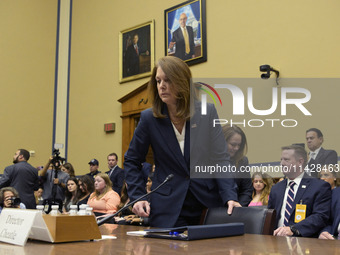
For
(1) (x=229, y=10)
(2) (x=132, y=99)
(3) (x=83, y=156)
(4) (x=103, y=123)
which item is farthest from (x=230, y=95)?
(3) (x=83, y=156)

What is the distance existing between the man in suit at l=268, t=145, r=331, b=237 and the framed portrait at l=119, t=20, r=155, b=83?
603 cm

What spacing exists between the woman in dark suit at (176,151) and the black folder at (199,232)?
40 cm

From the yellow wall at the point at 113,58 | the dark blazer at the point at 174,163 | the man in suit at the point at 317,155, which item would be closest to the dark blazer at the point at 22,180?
the yellow wall at the point at 113,58

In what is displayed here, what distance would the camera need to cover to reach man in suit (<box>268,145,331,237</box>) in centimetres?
298

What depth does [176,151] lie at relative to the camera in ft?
6.91

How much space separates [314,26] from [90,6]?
5.97 metres

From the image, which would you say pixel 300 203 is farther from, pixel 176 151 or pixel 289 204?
pixel 176 151

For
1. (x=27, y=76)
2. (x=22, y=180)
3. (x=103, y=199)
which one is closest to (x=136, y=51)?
(x=27, y=76)

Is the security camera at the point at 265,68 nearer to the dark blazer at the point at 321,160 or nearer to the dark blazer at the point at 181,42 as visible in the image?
the dark blazer at the point at 181,42

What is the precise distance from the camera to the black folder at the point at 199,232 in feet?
4.68

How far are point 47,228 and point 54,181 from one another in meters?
6.62

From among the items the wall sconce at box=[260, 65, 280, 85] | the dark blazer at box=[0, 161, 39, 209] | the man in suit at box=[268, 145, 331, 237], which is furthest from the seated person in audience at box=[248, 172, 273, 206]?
the dark blazer at box=[0, 161, 39, 209]

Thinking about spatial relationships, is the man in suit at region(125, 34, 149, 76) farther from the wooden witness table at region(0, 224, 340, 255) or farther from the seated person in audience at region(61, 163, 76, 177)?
the wooden witness table at region(0, 224, 340, 255)

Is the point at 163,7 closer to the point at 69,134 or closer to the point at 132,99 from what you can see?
the point at 132,99
